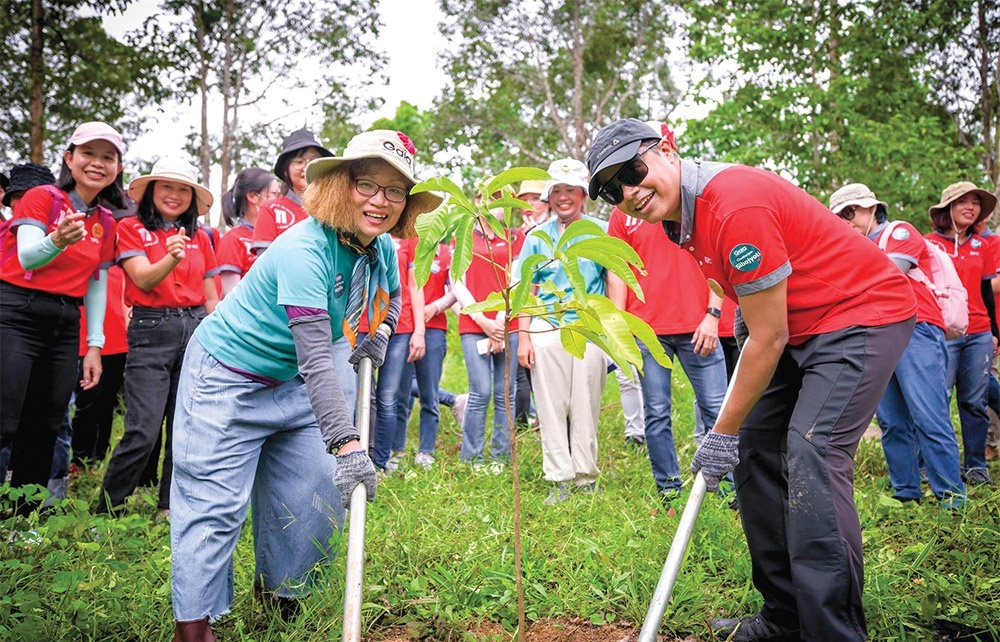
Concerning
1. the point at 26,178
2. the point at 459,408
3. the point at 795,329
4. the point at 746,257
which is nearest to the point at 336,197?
the point at 746,257

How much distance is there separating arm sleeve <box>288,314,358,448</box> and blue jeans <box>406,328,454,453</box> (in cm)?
340

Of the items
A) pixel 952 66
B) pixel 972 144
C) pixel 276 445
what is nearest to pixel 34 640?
pixel 276 445

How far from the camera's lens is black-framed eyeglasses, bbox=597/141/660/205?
8.11 ft

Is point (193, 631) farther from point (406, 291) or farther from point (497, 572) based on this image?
point (406, 291)

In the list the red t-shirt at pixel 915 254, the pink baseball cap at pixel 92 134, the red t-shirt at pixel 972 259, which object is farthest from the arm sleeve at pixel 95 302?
the red t-shirt at pixel 972 259

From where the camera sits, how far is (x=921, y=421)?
A: 14.9 feet

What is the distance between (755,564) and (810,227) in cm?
123

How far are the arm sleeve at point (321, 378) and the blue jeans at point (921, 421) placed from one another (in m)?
3.66

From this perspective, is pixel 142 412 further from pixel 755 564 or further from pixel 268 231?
Result: pixel 755 564

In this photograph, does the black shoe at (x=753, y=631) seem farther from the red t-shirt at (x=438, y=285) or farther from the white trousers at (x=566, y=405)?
the red t-shirt at (x=438, y=285)

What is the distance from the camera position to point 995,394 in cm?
607

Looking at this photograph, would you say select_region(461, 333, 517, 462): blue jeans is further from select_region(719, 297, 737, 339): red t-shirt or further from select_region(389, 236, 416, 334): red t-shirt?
select_region(719, 297, 737, 339): red t-shirt

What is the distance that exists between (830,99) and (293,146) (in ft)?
29.9

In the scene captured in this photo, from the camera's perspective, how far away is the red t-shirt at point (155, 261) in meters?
4.32
